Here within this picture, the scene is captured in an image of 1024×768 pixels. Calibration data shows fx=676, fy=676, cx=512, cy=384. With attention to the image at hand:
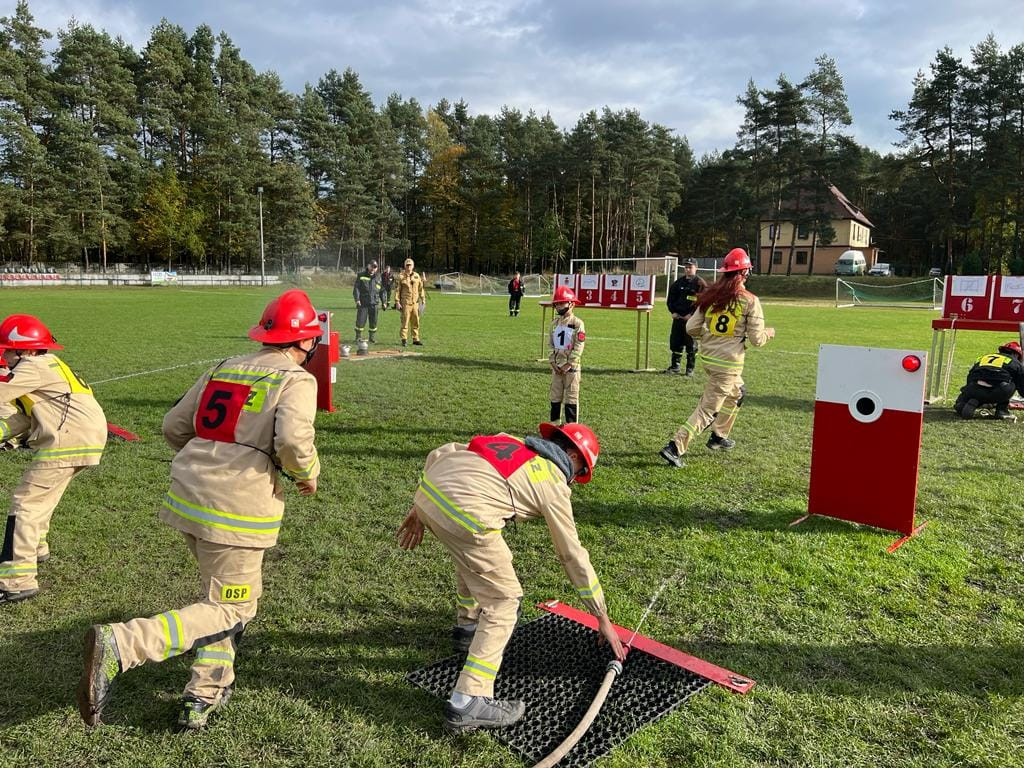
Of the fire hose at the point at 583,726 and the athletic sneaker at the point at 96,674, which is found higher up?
the athletic sneaker at the point at 96,674

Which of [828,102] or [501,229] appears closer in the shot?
[828,102]

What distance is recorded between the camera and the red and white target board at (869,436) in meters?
5.32

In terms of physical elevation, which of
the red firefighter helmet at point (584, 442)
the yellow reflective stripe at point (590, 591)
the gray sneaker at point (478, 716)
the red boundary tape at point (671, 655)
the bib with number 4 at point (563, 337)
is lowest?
the red boundary tape at point (671, 655)

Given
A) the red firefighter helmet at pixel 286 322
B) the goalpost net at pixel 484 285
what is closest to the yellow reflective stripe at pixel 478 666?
the red firefighter helmet at pixel 286 322

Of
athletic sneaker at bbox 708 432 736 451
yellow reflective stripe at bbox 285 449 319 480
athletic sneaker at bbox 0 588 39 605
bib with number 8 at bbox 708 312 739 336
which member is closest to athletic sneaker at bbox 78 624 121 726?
yellow reflective stripe at bbox 285 449 319 480

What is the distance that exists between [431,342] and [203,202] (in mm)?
55791

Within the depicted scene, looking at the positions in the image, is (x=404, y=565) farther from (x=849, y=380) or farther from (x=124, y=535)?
(x=849, y=380)

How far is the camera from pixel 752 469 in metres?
7.30

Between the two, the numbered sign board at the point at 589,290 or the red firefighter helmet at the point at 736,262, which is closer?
the red firefighter helmet at the point at 736,262

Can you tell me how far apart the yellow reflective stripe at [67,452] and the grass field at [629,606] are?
2.84 ft

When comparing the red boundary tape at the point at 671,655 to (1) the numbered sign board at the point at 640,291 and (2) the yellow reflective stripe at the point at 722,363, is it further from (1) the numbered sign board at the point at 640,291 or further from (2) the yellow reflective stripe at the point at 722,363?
(1) the numbered sign board at the point at 640,291

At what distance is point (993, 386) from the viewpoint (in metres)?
9.55

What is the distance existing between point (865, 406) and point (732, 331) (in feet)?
6.01

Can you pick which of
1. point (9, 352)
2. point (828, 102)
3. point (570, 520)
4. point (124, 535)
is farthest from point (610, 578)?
point (828, 102)
